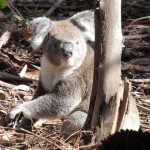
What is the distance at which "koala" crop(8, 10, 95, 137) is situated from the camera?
376 cm

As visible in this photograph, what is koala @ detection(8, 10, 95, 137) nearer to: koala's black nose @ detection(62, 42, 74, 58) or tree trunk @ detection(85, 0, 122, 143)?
koala's black nose @ detection(62, 42, 74, 58)

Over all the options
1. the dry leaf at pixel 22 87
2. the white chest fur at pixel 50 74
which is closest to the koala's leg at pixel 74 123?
the white chest fur at pixel 50 74

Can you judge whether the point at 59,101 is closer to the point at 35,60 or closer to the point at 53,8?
the point at 35,60

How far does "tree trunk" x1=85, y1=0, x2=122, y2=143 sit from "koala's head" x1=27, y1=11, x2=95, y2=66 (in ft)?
2.85

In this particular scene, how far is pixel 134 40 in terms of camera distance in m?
5.77

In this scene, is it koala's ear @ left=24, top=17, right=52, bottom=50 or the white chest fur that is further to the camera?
koala's ear @ left=24, top=17, right=52, bottom=50

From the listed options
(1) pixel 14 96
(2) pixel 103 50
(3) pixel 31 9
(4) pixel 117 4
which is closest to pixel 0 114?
(1) pixel 14 96

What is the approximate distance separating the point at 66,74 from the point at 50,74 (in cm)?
21

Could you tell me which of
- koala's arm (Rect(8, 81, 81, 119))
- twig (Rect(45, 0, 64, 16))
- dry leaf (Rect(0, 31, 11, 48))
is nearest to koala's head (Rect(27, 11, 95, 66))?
koala's arm (Rect(8, 81, 81, 119))

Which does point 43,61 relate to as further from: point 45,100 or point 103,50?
point 103,50

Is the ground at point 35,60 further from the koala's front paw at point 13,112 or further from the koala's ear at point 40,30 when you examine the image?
the koala's ear at point 40,30

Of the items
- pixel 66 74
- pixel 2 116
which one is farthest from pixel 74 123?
pixel 2 116

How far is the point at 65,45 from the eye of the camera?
3.64m

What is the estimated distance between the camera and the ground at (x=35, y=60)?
4.27m
